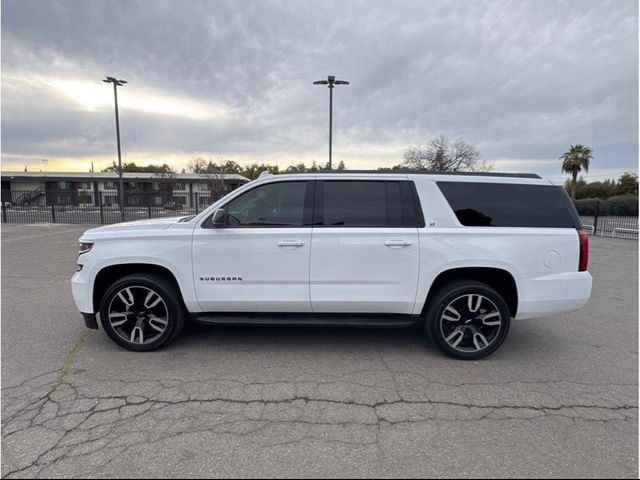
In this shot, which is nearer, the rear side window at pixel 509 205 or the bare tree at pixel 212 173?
the rear side window at pixel 509 205

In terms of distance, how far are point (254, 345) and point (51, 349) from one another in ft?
7.02

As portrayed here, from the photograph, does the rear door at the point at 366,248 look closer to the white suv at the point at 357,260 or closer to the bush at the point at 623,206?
the white suv at the point at 357,260

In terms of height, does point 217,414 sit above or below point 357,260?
below

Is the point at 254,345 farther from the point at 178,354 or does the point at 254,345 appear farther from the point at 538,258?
the point at 538,258

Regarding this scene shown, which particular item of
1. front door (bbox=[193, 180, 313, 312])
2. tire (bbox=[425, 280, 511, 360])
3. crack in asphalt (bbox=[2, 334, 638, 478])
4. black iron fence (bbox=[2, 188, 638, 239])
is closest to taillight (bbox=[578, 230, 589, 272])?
tire (bbox=[425, 280, 511, 360])

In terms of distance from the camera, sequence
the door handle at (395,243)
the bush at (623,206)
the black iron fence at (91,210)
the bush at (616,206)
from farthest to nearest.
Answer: the bush at (623,206)
the bush at (616,206)
the black iron fence at (91,210)
the door handle at (395,243)

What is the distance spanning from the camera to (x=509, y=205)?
11.8ft

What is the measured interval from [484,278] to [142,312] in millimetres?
3674

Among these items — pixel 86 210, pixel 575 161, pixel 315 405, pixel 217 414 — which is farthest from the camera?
pixel 575 161

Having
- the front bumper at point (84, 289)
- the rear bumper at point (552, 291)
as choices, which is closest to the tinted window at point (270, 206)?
the front bumper at point (84, 289)

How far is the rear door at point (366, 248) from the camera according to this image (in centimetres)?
349

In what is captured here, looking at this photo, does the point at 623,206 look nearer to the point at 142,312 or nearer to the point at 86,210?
the point at 142,312

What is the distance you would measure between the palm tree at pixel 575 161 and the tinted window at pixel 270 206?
155ft

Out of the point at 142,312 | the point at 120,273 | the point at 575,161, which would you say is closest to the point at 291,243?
the point at 142,312
